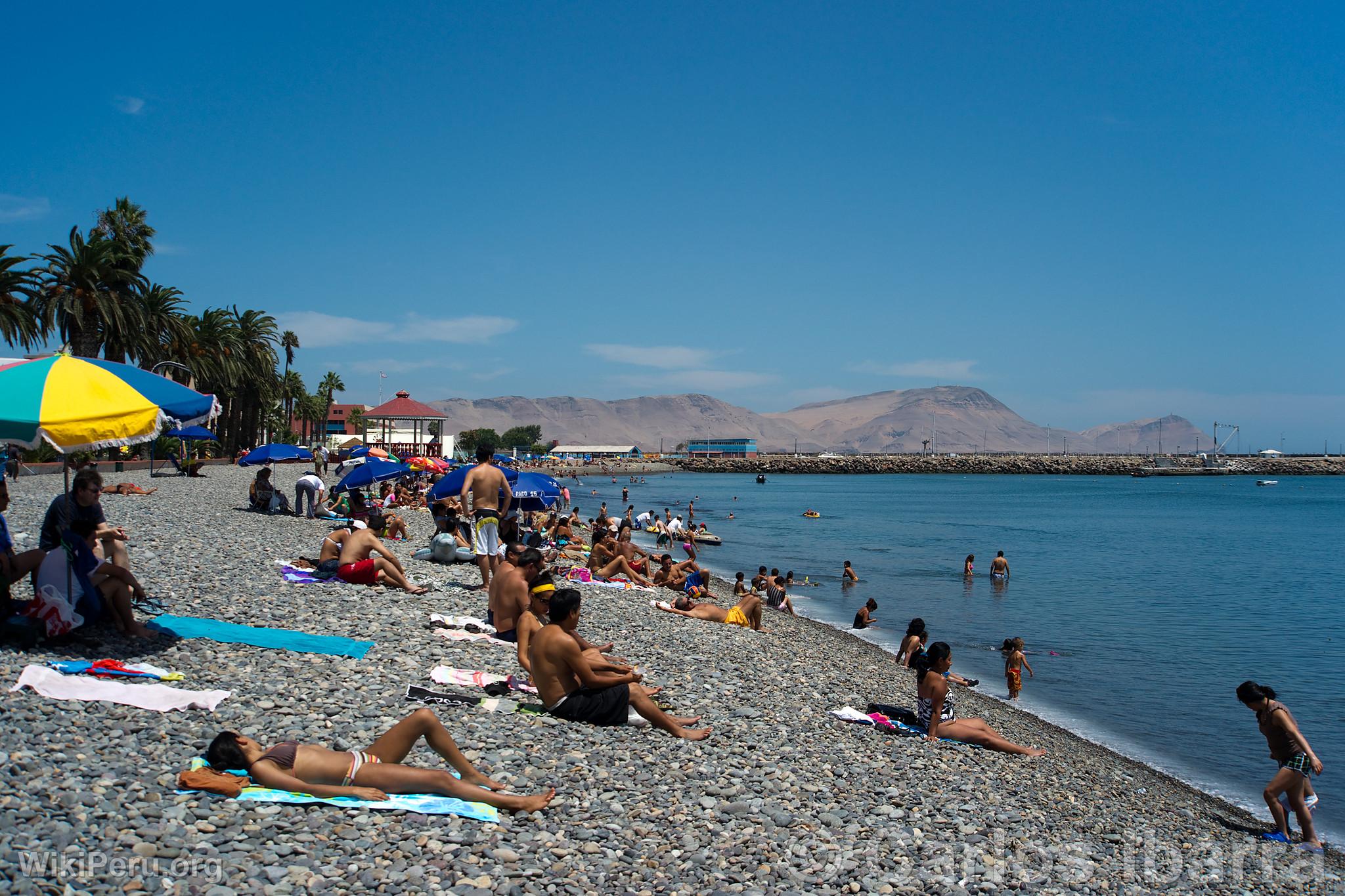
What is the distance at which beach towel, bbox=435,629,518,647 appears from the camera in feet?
29.0

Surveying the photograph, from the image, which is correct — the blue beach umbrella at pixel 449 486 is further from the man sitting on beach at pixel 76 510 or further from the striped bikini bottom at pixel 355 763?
the striped bikini bottom at pixel 355 763

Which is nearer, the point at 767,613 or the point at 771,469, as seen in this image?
the point at 767,613

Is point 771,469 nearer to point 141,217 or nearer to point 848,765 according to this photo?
point 141,217

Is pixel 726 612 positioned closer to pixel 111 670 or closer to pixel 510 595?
pixel 510 595

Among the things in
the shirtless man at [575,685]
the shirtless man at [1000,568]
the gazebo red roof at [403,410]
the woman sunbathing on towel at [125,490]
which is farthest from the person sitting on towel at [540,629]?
the gazebo red roof at [403,410]

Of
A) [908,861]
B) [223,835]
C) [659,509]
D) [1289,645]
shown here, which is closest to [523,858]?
[223,835]

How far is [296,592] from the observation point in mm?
10008

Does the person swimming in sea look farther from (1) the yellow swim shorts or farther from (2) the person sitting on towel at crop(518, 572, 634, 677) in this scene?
(2) the person sitting on towel at crop(518, 572, 634, 677)

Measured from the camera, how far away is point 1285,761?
7.43m

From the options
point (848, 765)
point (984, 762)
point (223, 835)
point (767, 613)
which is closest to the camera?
point (223, 835)

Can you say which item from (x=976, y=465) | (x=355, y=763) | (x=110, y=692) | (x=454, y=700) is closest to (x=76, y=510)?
(x=110, y=692)

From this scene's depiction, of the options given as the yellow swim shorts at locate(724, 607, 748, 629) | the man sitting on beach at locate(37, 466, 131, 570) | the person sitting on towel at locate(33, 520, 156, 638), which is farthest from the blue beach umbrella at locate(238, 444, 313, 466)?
the person sitting on towel at locate(33, 520, 156, 638)

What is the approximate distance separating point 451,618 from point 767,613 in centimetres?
938

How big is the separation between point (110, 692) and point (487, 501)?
508 cm
